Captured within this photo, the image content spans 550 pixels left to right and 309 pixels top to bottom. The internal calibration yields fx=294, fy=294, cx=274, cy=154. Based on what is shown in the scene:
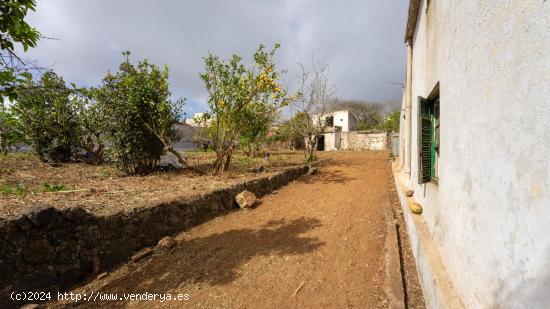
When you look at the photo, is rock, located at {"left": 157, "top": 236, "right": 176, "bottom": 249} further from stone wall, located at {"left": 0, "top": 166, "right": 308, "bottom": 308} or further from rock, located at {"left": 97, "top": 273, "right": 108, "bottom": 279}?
rock, located at {"left": 97, "top": 273, "right": 108, "bottom": 279}

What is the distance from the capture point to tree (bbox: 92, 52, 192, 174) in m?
7.14

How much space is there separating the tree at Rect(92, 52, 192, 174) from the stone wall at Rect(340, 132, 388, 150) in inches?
810

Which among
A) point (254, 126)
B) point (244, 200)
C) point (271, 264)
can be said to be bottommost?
point (271, 264)

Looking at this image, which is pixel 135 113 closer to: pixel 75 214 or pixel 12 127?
pixel 75 214

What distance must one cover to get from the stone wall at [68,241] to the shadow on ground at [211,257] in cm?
35

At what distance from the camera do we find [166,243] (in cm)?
427

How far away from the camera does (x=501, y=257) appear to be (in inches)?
60.2

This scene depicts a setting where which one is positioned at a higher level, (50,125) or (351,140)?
(50,125)

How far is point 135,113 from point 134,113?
0.08 ft

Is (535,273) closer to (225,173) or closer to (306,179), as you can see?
(225,173)

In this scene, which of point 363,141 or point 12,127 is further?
point 363,141

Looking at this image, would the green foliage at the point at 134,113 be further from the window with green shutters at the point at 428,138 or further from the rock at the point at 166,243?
the window with green shutters at the point at 428,138

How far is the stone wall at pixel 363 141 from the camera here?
2466 cm

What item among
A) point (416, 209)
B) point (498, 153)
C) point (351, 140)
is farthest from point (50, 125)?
point (351, 140)
